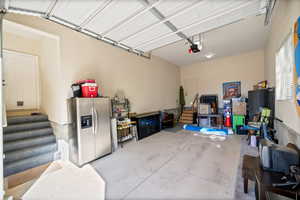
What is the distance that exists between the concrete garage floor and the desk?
0.60 m

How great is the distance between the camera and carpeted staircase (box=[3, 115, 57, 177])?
2.53 m

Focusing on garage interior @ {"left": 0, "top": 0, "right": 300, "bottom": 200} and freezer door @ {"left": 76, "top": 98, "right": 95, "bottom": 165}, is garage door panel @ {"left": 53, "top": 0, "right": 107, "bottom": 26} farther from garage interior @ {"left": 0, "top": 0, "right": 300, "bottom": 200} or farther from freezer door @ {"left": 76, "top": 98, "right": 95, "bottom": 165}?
freezer door @ {"left": 76, "top": 98, "right": 95, "bottom": 165}

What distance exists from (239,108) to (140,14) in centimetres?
532

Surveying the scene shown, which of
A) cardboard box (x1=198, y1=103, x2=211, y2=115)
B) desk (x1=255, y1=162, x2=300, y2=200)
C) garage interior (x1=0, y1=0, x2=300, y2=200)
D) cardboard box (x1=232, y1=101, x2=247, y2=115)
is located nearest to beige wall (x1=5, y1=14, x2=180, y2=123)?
garage interior (x1=0, y1=0, x2=300, y2=200)

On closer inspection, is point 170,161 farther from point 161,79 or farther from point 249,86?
point 249,86

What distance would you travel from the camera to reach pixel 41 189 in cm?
208

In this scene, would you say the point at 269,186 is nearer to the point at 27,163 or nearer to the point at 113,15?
the point at 113,15

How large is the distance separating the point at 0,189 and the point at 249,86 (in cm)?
843

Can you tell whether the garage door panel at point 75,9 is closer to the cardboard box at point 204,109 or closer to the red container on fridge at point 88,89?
the red container on fridge at point 88,89

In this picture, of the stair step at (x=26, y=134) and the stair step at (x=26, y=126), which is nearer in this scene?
the stair step at (x=26, y=134)

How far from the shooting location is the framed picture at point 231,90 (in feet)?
20.4

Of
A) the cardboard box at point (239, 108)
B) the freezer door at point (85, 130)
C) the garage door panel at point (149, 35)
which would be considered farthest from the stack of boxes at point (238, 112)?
the freezer door at point (85, 130)

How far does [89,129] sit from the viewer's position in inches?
116

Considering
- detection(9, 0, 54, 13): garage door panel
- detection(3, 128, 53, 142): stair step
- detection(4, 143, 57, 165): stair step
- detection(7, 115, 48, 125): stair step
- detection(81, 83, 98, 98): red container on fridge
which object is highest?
detection(9, 0, 54, 13): garage door panel
